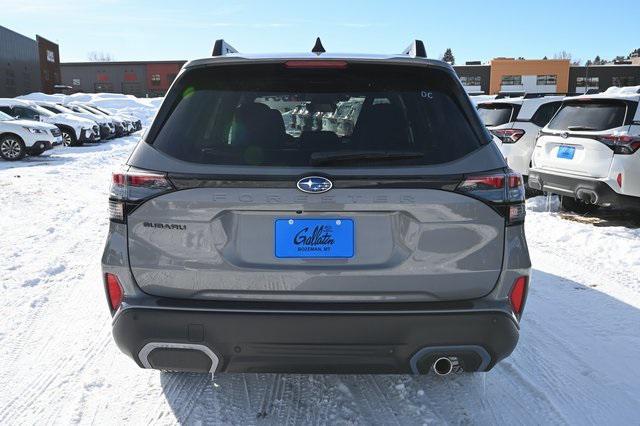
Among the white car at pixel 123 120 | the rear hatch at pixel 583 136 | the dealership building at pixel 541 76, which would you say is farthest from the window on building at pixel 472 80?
the rear hatch at pixel 583 136

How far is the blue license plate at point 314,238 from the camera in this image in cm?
232

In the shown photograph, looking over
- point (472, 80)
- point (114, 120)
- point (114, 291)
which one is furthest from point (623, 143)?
point (472, 80)

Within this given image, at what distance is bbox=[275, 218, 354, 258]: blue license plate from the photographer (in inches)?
91.3

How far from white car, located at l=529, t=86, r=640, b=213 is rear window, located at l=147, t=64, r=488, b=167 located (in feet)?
16.9

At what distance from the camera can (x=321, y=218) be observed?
231 cm

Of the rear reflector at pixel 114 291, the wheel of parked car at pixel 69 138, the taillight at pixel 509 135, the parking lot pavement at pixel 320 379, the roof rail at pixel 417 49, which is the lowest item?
the parking lot pavement at pixel 320 379

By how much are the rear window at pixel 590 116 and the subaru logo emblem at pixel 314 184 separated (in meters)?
6.06

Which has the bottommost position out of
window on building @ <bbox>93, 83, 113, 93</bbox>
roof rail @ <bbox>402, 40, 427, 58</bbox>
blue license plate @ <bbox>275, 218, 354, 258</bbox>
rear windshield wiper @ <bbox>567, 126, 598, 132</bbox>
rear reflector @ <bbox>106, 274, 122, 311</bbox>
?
rear reflector @ <bbox>106, 274, 122, 311</bbox>

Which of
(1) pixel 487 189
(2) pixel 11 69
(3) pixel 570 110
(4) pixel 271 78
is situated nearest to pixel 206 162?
(4) pixel 271 78

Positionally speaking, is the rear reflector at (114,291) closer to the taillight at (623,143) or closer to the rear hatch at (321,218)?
the rear hatch at (321,218)

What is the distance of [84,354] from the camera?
3.52m

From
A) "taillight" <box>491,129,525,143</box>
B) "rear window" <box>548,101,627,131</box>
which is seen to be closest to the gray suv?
"rear window" <box>548,101,627,131</box>

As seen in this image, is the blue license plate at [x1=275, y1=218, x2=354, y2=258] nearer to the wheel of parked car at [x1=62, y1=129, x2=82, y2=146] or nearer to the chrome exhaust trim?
the chrome exhaust trim

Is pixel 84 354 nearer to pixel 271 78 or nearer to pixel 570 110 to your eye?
pixel 271 78
